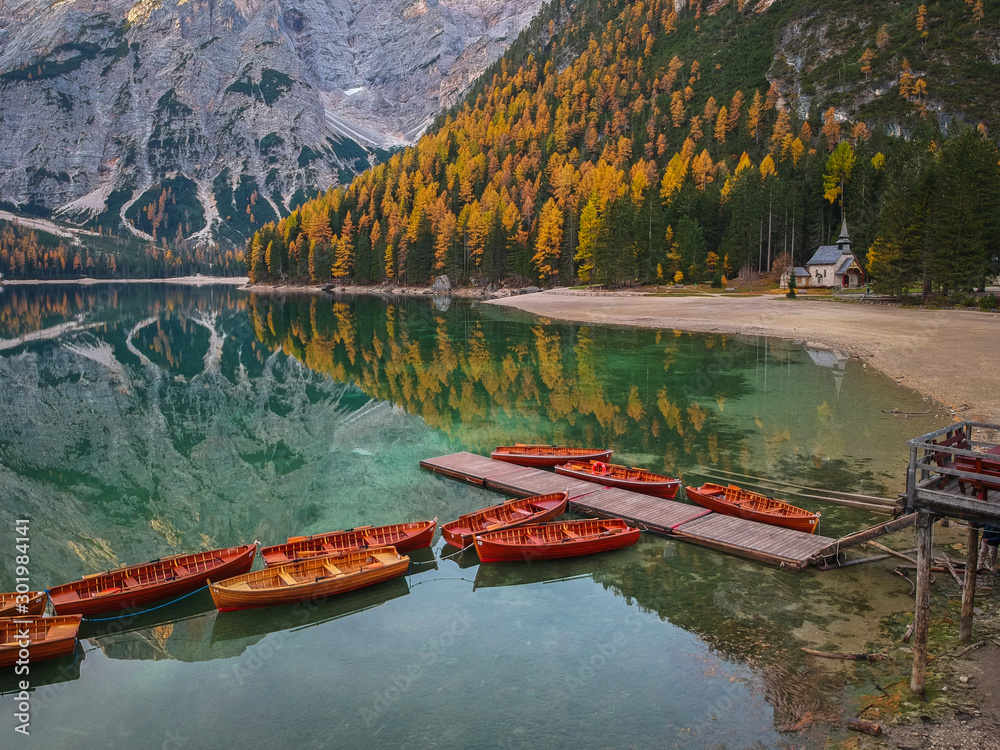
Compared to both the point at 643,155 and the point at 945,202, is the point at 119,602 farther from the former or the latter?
the point at 643,155

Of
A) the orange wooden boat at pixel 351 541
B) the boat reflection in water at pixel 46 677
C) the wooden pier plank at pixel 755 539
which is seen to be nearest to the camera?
the boat reflection in water at pixel 46 677

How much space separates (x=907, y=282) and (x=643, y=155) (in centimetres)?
9934

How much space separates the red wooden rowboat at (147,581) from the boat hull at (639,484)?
43.5 ft

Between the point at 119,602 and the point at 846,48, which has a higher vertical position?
the point at 846,48

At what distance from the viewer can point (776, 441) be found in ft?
106

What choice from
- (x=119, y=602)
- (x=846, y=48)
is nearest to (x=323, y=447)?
(x=119, y=602)

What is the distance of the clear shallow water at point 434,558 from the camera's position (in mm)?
13844

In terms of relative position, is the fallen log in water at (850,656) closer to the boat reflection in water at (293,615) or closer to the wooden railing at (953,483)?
the wooden railing at (953,483)

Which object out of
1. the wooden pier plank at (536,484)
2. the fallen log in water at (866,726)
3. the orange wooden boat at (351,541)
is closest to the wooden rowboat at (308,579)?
the orange wooden boat at (351,541)

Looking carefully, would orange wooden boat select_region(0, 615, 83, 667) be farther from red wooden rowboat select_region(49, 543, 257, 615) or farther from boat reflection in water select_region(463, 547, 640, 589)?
boat reflection in water select_region(463, 547, 640, 589)

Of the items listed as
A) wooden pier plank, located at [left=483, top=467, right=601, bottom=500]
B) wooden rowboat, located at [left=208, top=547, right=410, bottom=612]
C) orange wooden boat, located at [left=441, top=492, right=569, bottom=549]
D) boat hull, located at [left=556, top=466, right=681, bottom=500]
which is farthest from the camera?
wooden pier plank, located at [left=483, top=467, right=601, bottom=500]

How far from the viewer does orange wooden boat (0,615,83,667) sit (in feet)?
50.7

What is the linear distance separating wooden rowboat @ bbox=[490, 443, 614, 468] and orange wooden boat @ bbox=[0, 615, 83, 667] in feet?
58.8

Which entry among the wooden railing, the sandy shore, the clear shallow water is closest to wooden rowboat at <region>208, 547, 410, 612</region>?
the clear shallow water
